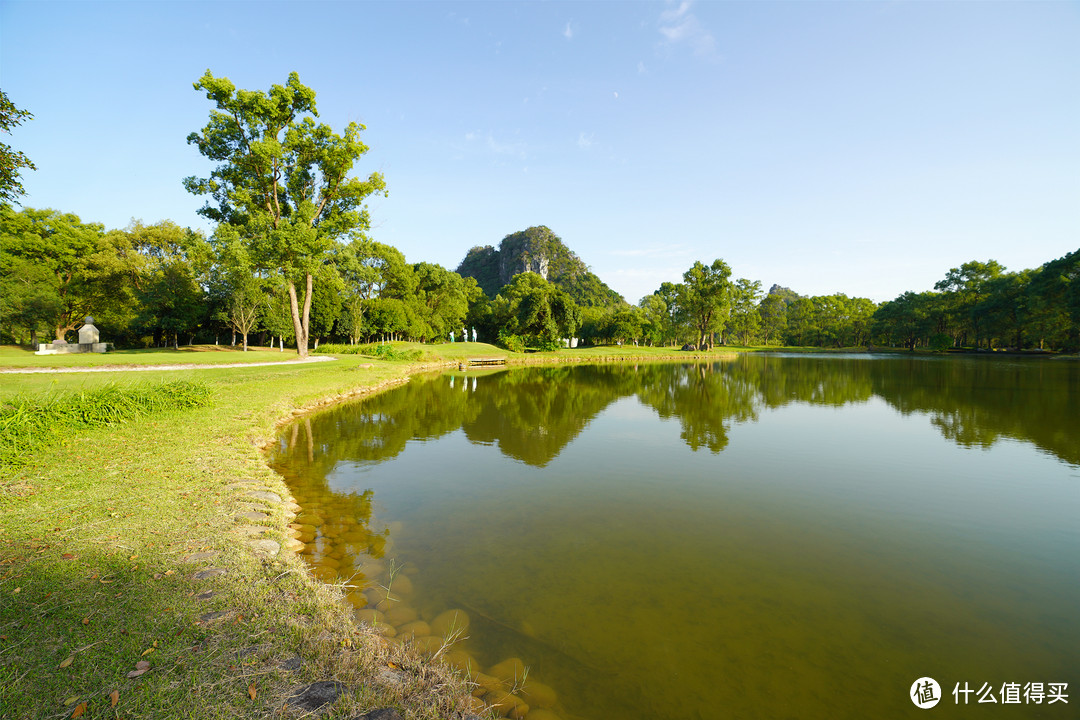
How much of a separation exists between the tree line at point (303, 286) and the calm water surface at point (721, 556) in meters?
12.8

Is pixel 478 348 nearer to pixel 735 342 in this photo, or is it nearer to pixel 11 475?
pixel 11 475

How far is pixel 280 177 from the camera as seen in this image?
97.5 feet

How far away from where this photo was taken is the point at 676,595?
5.20 metres

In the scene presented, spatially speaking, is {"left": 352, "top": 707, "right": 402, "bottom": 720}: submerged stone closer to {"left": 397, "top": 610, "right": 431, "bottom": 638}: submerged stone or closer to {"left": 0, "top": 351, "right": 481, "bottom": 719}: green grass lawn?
{"left": 0, "top": 351, "right": 481, "bottom": 719}: green grass lawn

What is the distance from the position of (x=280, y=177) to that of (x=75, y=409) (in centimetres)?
2600

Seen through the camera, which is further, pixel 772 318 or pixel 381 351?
pixel 772 318

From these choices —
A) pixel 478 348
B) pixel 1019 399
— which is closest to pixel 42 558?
pixel 1019 399

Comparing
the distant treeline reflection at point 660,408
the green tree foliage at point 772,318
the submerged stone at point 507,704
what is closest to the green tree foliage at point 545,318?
the distant treeline reflection at point 660,408

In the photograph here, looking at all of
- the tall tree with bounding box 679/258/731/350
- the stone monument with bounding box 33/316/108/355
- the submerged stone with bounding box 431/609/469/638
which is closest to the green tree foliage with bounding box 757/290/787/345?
the tall tree with bounding box 679/258/731/350

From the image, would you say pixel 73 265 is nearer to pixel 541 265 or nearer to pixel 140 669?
pixel 140 669

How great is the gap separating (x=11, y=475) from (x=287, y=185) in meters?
29.0

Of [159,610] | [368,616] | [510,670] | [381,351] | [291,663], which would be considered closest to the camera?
[291,663]

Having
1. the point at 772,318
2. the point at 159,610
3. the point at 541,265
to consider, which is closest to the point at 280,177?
the point at 159,610

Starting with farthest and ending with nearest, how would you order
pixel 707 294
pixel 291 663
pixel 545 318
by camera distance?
pixel 707 294 < pixel 545 318 < pixel 291 663
